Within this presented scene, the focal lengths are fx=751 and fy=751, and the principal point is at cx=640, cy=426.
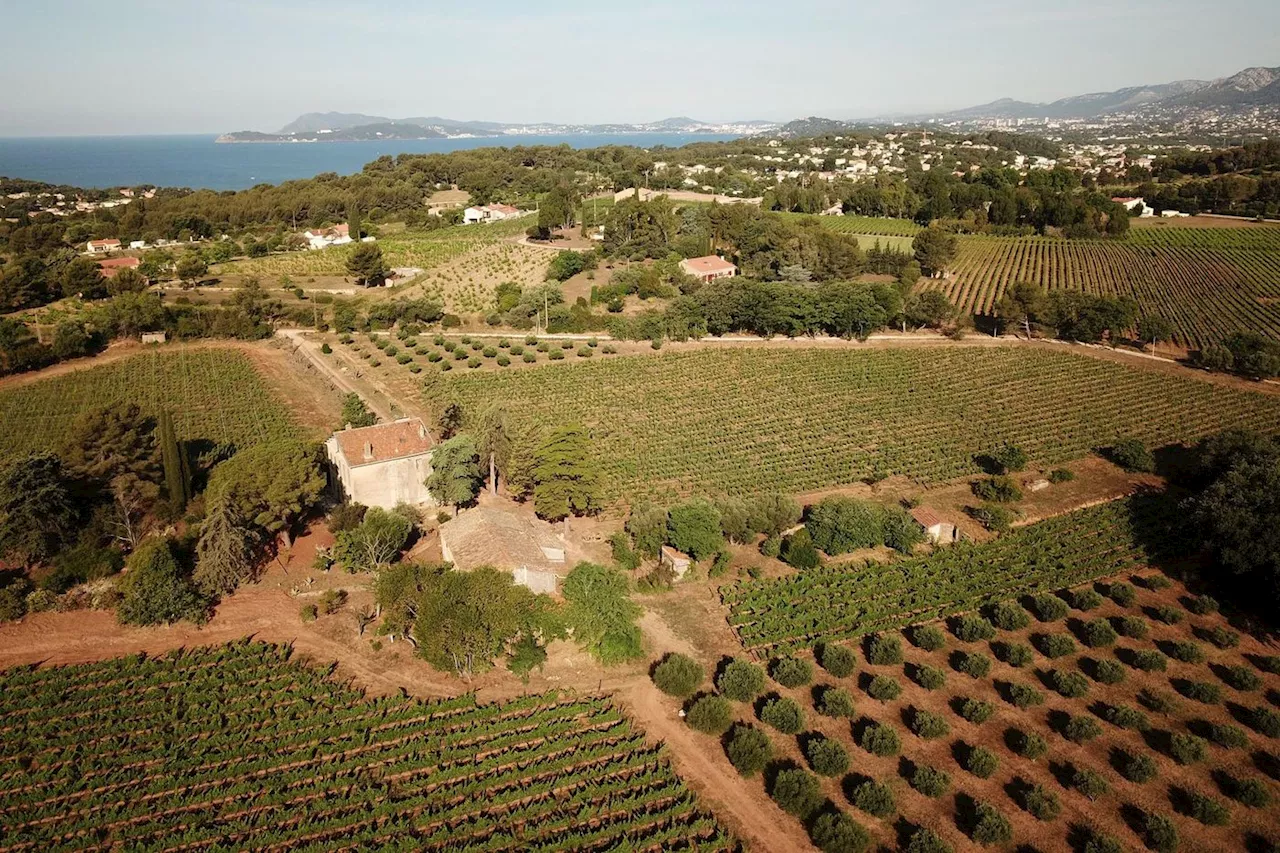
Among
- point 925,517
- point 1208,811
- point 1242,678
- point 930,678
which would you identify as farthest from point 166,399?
point 1242,678

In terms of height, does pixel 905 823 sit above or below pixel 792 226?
below

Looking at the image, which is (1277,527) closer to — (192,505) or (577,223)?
(192,505)

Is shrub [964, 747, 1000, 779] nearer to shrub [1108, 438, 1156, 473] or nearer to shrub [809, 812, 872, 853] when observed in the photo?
shrub [809, 812, 872, 853]

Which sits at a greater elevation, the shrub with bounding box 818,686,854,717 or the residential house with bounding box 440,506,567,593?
the residential house with bounding box 440,506,567,593

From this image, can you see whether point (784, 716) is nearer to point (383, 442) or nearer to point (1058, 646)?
point (1058, 646)

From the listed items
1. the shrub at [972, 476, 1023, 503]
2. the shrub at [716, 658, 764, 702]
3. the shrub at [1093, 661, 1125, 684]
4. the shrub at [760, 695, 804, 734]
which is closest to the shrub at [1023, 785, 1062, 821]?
the shrub at [760, 695, 804, 734]

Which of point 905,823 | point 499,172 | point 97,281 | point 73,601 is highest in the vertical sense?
point 499,172

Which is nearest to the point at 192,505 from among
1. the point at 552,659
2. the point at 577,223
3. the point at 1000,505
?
the point at 552,659
